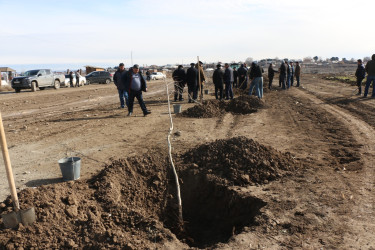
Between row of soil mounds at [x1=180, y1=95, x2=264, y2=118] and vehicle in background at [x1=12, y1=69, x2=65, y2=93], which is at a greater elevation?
vehicle in background at [x1=12, y1=69, x2=65, y2=93]

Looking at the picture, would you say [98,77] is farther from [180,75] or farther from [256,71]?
[256,71]

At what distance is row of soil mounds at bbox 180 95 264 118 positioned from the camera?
35.7ft

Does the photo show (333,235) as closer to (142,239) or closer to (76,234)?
(142,239)

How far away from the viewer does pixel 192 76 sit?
13.9m

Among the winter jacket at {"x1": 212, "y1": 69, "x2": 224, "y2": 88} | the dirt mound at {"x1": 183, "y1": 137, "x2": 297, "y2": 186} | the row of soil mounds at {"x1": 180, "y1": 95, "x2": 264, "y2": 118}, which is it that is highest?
the winter jacket at {"x1": 212, "y1": 69, "x2": 224, "y2": 88}

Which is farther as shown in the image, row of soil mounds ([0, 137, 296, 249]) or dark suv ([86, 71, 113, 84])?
dark suv ([86, 71, 113, 84])

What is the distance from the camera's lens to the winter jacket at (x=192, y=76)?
13.8 m

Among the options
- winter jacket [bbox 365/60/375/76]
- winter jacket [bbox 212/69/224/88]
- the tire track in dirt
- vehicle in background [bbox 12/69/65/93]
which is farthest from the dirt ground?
vehicle in background [bbox 12/69/65/93]

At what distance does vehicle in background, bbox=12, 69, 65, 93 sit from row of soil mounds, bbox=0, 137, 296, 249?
19.6 meters

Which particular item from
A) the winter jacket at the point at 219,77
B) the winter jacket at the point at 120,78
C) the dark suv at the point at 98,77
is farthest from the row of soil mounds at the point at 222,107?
the dark suv at the point at 98,77

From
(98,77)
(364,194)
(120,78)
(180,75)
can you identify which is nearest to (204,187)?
(364,194)

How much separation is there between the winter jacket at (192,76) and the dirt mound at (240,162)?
8242mm

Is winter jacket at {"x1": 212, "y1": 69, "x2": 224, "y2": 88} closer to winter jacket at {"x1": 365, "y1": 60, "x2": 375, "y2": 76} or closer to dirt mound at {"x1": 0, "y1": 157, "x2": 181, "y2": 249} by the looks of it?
winter jacket at {"x1": 365, "y1": 60, "x2": 375, "y2": 76}

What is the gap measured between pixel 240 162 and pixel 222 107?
660 centimetres
